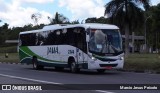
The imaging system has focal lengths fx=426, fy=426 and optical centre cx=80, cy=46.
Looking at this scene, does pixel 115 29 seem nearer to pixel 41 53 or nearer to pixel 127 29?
pixel 41 53

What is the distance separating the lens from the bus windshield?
85.6 feet

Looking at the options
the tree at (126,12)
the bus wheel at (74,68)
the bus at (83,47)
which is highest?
the tree at (126,12)

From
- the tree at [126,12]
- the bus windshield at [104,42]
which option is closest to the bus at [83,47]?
the bus windshield at [104,42]

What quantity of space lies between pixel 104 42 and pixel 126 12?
15.9 meters

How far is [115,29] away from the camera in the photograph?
88.4 feet

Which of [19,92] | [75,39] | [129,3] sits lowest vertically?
[19,92]

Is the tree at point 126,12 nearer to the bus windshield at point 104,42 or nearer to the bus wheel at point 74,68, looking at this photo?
the bus wheel at point 74,68

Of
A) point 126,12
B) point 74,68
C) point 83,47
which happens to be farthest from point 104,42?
point 126,12

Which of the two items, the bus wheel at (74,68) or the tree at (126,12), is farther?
the tree at (126,12)

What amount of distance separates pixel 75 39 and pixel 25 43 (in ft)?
29.7

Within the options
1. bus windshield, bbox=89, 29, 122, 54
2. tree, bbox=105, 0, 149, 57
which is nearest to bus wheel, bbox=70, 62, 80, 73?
bus windshield, bbox=89, 29, 122, 54

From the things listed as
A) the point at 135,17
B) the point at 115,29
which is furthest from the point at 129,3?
the point at 115,29

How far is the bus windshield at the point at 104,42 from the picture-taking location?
2609 cm

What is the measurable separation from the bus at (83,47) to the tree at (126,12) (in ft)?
36.9
